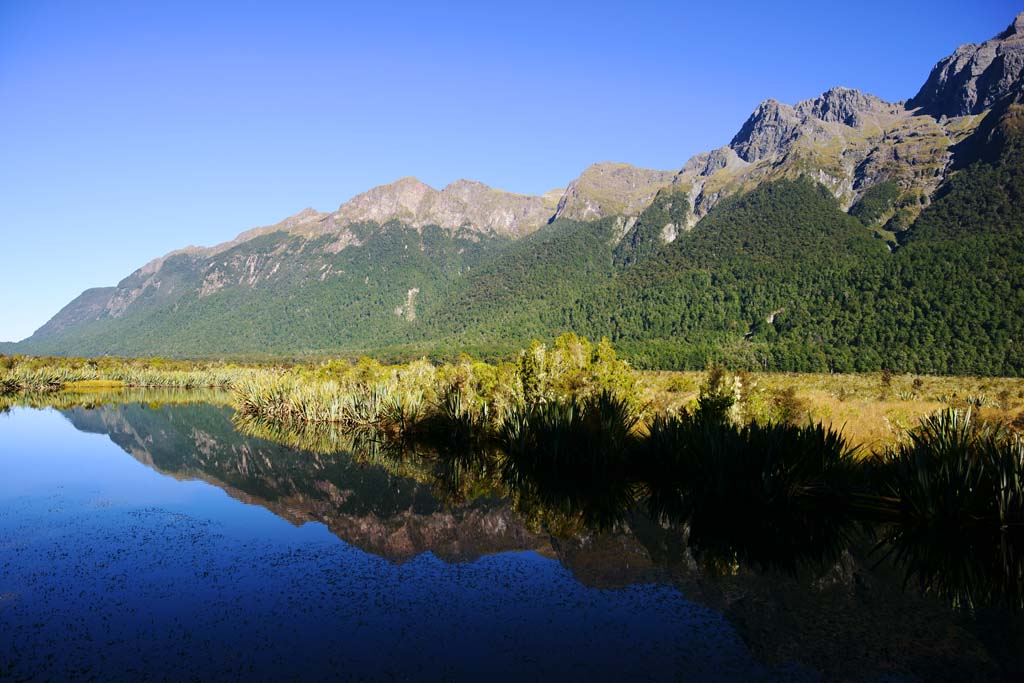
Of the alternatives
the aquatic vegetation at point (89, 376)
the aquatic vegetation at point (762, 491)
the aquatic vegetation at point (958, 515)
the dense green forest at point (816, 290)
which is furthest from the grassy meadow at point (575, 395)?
the dense green forest at point (816, 290)

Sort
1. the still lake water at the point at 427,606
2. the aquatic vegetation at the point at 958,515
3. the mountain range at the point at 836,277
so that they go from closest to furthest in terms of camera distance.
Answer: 1. the still lake water at the point at 427,606
2. the aquatic vegetation at the point at 958,515
3. the mountain range at the point at 836,277

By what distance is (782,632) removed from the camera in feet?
22.3

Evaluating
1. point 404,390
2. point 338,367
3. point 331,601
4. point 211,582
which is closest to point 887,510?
point 331,601

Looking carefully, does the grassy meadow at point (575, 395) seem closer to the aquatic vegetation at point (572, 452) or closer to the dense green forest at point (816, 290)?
the aquatic vegetation at point (572, 452)

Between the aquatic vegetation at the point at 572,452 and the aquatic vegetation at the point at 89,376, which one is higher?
the aquatic vegetation at the point at 89,376

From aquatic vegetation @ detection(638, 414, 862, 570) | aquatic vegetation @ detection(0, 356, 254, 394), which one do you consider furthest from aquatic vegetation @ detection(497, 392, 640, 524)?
aquatic vegetation @ detection(0, 356, 254, 394)

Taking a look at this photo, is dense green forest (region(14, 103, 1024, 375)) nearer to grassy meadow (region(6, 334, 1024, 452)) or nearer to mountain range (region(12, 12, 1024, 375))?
mountain range (region(12, 12, 1024, 375))

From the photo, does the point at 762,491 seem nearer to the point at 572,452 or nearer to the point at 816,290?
the point at 572,452

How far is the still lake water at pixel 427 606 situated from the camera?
6.13m

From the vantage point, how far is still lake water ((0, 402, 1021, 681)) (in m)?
6.13

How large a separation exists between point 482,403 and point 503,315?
160712 mm

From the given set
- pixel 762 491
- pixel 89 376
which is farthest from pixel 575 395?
pixel 89 376

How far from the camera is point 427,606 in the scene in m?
7.75

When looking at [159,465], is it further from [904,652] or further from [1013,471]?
[1013,471]
